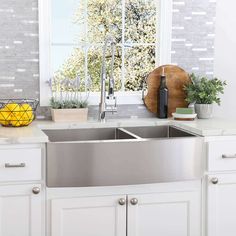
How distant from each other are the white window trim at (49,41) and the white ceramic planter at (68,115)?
0.17 m

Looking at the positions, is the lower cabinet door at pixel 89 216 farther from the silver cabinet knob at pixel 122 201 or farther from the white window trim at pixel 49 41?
the white window trim at pixel 49 41

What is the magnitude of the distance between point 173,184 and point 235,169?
0.43 metres

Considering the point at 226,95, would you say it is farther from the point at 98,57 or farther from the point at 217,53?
the point at 98,57

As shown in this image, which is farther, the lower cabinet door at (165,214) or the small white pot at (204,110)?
the small white pot at (204,110)

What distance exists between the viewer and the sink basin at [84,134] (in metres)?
3.87

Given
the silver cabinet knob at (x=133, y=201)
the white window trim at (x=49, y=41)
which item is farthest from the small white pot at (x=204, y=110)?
the silver cabinet knob at (x=133, y=201)

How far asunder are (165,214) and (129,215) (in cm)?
23

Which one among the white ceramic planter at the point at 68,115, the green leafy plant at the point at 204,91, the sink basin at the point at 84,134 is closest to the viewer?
the sink basin at the point at 84,134

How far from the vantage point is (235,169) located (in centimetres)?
356

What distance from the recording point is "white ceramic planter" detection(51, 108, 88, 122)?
3.97m

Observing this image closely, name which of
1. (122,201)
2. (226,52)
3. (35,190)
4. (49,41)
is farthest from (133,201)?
(226,52)

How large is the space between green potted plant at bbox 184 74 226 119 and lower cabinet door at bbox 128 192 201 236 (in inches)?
34.2

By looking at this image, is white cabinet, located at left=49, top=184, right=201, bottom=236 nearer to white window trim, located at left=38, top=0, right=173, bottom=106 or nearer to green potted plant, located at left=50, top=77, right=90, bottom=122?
green potted plant, located at left=50, top=77, right=90, bottom=122

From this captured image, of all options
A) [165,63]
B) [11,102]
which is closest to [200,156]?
[165,63]
